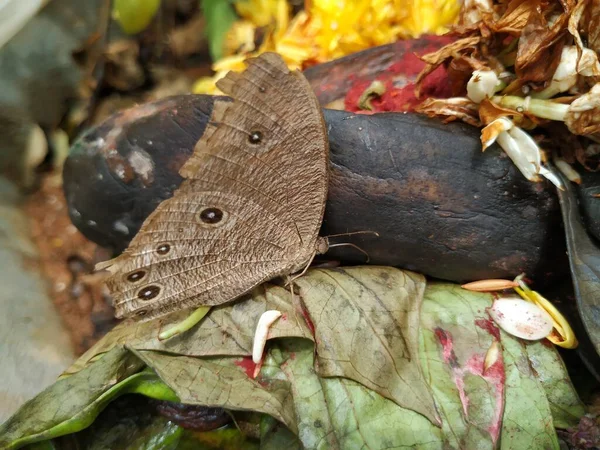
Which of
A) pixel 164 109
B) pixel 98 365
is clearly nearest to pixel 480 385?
pixel 98 365

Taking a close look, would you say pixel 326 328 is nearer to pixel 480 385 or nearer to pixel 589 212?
pixel 480 385

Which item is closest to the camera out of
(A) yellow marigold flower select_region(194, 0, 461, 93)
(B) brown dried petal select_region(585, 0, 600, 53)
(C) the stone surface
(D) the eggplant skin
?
(B) brown dried petal select_region(585, 0, 600, 53)

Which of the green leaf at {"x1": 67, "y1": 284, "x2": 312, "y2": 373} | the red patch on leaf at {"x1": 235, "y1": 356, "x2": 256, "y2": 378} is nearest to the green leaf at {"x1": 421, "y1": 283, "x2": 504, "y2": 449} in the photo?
the green leaf at {"x1": 67, "y1": 284, "x2": 312, "y2": 373}

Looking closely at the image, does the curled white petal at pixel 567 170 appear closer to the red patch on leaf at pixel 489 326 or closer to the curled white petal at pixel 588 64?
the curled white petal at pixel 588 64

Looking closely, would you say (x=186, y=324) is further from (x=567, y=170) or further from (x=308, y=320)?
(x=567, y=170)

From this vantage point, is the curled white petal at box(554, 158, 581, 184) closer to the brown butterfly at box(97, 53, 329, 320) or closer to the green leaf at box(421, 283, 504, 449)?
the green leaf at box(421, 283, 504, 449)

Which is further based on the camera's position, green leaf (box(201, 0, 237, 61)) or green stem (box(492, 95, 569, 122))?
green leaf (box(201, 0, 237, 61))

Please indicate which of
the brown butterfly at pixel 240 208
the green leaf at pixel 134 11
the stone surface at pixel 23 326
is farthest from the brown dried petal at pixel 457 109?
the stone surface at pixel 23 326
